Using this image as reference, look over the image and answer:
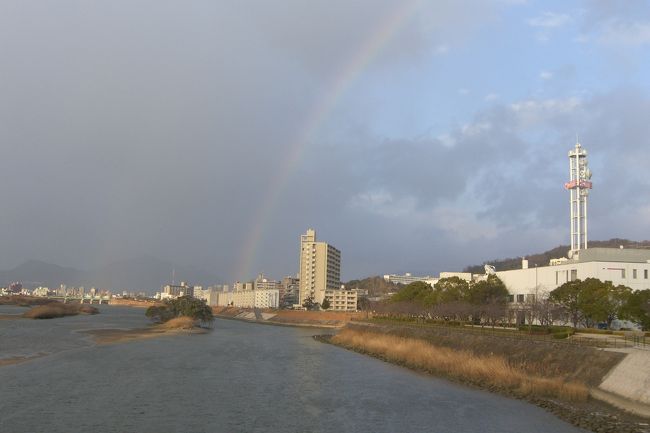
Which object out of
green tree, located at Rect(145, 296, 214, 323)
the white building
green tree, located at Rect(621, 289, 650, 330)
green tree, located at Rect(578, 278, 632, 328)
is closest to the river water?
green tree, located at Rect(578, 278, 632, 328)

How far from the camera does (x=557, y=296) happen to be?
2100 inches

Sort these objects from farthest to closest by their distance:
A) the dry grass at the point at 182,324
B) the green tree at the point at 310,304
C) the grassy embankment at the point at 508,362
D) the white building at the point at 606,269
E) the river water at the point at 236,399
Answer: the green tree at the point at 310,304
the dry grass at the point at 182,324
the white building at the point at 606,269
the grassy embankment at the point at 508,362
the river water at the point at 236,399

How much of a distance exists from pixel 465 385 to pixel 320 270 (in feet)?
518

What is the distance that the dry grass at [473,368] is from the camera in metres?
26.7

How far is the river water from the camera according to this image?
20.1 m

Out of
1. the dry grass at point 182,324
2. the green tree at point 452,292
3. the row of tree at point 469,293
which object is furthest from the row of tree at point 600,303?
the dry grass at point 182,324

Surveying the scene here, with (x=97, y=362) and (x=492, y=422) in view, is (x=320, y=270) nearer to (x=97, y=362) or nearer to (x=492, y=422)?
(x=97, y=362)

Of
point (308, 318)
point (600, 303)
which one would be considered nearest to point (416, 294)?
point (600, 303)

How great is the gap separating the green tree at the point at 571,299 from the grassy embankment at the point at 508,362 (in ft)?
41.1

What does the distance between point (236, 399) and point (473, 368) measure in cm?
1621

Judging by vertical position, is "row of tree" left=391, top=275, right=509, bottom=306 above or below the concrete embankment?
above

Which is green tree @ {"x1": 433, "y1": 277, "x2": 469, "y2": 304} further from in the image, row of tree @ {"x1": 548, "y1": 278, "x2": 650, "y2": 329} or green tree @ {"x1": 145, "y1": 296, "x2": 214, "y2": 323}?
green tree @ {"x1": 145, "y1": 296, "x2": 214, "y2": 323}

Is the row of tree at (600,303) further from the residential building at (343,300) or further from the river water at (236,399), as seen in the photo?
the residential building at (343,300)

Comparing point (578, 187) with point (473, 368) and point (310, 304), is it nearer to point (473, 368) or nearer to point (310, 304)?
point (473, 368)
